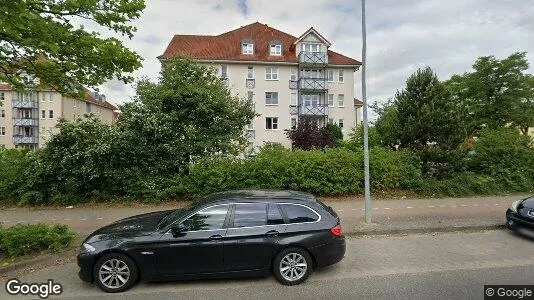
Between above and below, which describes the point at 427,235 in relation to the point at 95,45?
below

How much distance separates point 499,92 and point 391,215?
23974mm

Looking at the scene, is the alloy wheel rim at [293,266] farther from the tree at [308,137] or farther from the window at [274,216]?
the tree at [308,137]

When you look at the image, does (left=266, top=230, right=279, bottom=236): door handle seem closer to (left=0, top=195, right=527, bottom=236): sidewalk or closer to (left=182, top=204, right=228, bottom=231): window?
(left=182, top=204, right=228, bottom=231): window

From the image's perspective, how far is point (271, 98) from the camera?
35.1m

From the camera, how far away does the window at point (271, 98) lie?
34.9 meters

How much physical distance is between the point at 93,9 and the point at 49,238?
14.6ft

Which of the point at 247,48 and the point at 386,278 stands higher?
the point at 247,48

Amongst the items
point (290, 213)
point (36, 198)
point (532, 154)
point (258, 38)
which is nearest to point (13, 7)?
point (290, 213)

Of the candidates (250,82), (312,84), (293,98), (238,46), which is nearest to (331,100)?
(312,84)

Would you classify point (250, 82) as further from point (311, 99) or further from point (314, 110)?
point (314, 110)

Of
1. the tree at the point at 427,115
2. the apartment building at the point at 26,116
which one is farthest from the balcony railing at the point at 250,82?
the apartment building at the point at 26,116

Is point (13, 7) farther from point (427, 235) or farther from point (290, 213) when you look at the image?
point (427, 235)

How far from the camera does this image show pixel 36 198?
1038 centimetres

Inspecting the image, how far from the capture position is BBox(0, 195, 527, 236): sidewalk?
25.4 ft
